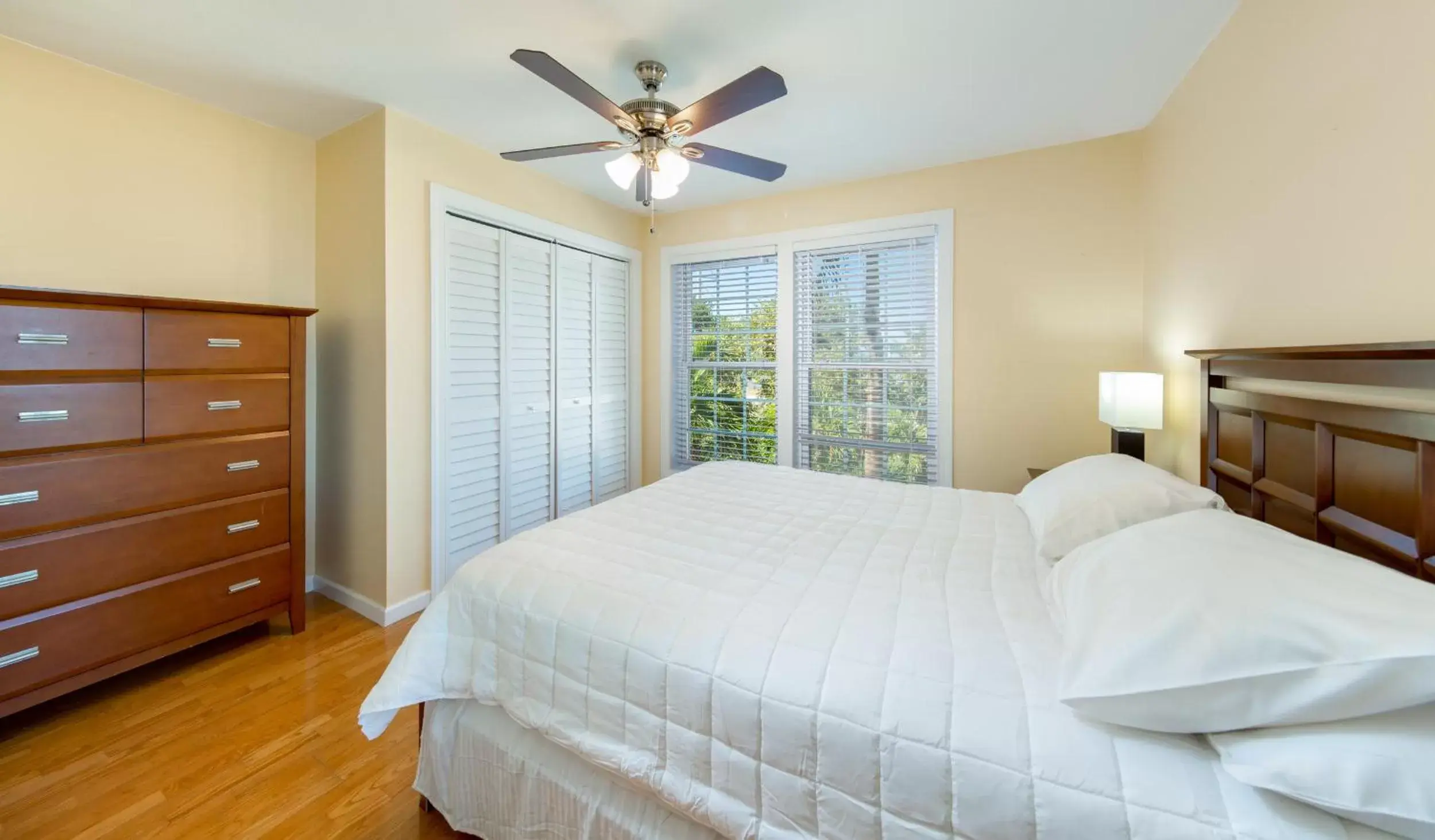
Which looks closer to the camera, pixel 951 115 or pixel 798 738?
pixel 798 738

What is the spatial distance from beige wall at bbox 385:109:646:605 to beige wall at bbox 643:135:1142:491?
246 cm

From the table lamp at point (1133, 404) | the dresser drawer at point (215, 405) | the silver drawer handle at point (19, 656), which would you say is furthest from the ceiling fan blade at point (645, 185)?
the silver drawer handle at point (19, 656)

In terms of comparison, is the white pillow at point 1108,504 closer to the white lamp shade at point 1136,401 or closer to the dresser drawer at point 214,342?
the white lamp shade at point 1136,401

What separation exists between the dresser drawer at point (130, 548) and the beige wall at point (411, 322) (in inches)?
19.3

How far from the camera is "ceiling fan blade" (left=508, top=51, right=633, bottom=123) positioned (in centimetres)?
148

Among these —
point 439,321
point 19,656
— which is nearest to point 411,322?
point 439,321

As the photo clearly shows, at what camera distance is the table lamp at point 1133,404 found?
7.04 feet

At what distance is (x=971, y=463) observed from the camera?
302 centimetres

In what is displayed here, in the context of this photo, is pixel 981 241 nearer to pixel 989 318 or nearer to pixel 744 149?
pixel 989 318

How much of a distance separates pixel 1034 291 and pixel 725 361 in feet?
6.67

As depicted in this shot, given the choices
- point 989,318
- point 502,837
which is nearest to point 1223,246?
point 989,318

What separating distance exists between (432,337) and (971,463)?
124 inches

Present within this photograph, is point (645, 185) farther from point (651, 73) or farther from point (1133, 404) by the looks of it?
point (1133, 404)

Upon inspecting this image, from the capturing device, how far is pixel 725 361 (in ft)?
12.6
